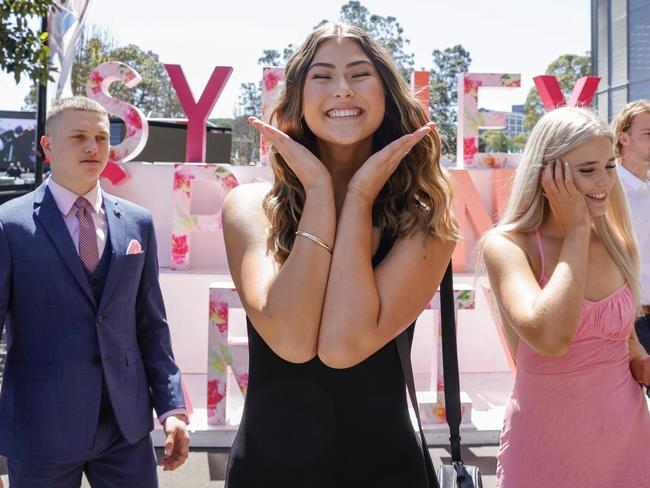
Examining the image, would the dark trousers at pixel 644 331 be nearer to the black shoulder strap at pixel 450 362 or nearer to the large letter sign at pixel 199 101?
the black shoulder strap at pixel 450 362

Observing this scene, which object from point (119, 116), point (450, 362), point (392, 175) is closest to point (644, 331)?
point (450, 362)

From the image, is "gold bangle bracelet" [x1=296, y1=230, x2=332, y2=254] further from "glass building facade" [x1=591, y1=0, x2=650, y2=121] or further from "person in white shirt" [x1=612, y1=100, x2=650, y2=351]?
"glass building facade" [x1=591, y1=0, x2=650, y2=121]

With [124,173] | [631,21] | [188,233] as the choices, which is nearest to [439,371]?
[188,233]

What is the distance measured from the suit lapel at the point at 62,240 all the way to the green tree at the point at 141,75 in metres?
22.6

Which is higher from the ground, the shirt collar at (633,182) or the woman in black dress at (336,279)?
the shirt collar at (633,182)

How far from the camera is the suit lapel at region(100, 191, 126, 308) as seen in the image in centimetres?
246

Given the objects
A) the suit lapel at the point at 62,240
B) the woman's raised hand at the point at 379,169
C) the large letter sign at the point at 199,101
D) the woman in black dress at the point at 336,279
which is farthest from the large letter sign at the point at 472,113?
the woman's raised hand at the point at 379,169

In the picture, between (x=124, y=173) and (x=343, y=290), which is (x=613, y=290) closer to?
(x=343, y=290)

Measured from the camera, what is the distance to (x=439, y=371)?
540 centimetres

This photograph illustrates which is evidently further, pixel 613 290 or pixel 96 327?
pixel 96 327

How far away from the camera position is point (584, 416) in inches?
79.3

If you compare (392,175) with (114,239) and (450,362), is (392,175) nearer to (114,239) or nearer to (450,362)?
(450,362)

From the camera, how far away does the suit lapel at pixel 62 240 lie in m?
2.39

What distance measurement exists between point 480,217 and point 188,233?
3032 millimetres
